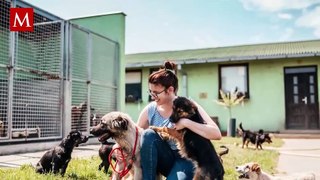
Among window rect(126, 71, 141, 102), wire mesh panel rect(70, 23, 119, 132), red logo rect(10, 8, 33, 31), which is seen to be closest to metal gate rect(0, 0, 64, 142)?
red logo rect(10, 8, 33, 31)

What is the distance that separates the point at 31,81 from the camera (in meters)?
7.79

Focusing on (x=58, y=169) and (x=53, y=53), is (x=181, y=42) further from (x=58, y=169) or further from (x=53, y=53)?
(x=58, y=169)

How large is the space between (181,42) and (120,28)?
37.0 feet

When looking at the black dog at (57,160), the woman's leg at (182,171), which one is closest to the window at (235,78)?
the black dog at (57,160)

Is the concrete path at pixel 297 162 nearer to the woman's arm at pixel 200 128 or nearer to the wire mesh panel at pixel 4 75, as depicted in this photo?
the woman's arm at pixel 200 128

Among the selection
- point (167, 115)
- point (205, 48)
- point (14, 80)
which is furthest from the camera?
point (205, 48)

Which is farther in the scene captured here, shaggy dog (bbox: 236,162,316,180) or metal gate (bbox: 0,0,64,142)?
metal gate (bbox: 0,0,64,142)

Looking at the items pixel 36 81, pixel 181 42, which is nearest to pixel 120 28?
pixel 36 81

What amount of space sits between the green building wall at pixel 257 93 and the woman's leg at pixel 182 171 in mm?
13778

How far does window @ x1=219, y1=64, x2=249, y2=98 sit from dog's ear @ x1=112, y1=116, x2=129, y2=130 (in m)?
14.1

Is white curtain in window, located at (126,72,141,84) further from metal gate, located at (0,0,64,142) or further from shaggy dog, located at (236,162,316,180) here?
shaggy dog, located at (236,162,316,180)

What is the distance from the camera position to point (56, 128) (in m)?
8.26

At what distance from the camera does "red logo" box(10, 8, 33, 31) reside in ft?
23.5

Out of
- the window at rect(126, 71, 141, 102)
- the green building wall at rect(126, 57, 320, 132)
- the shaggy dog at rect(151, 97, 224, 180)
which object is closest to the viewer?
the shaggy dog at rect(151, 97, 224, 180)
